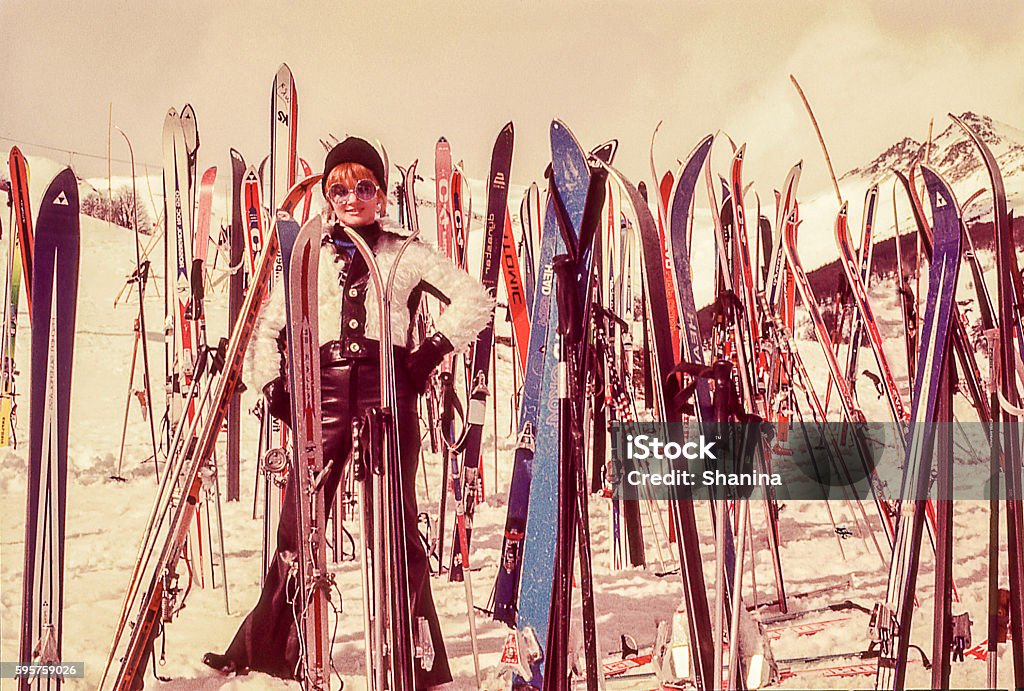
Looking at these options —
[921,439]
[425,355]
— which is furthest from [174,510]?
[921,439]

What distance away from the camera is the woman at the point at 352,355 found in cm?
202

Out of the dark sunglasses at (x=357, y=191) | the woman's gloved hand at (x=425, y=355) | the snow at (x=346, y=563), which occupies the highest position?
the dark sunglasses at (x=357, y=191)

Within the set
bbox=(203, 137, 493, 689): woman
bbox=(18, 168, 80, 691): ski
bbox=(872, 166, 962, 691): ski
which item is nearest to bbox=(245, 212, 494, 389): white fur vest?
bbox=(203, 137, 493, 689): woman

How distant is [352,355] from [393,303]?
141 millimetres

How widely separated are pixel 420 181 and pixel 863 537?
1.23m

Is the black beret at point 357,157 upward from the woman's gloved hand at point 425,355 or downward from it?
upward

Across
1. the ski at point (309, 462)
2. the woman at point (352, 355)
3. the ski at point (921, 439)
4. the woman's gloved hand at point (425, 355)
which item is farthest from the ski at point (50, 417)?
the ski at point (921, 439)

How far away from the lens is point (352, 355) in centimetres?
201

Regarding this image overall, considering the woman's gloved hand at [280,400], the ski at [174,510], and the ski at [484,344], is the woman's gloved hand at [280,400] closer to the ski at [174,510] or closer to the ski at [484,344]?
the ski at [174,510]

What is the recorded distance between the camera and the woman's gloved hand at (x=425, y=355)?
2.04 metres

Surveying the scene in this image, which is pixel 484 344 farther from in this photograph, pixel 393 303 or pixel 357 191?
pixel 357 191

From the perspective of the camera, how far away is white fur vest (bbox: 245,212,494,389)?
6.63 feet

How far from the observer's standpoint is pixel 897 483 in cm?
204

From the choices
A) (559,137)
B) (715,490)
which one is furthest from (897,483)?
(559,137)
